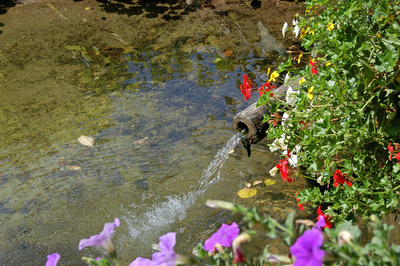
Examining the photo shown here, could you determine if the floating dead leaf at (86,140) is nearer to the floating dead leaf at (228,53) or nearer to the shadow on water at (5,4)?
the floating dead leaf at (228,53)

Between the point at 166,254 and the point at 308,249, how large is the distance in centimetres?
27

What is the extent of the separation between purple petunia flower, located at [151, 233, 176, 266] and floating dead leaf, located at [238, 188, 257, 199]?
90.1 inches

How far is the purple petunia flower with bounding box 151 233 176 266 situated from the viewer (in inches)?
28.4

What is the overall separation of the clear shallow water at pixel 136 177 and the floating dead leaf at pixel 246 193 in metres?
0.06

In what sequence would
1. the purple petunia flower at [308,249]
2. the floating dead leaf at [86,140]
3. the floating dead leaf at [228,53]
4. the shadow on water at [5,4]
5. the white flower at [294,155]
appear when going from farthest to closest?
the shadow on water at [5,4] → the floating dead leaf at [228,53] → the floating dead leaf at [86,140] → the white flower at [294,155] → the purple petunia flower at [308,249]

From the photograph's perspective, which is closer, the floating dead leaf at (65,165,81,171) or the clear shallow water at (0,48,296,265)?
the clear shallow water at (0,48,296,265)

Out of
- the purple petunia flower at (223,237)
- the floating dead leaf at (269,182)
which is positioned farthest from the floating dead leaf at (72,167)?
the purple petunia flower at (223,237)

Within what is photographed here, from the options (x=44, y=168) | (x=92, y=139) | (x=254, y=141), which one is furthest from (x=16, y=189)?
(x=254, y=141)

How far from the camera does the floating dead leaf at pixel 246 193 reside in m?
2.98

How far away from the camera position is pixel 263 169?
3.26m

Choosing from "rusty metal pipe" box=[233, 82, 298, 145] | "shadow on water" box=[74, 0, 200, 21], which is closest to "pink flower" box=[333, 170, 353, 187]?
"rusty metal pipe" box=[233, 82, 298, 145]

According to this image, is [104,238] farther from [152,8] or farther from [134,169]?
[152,8]

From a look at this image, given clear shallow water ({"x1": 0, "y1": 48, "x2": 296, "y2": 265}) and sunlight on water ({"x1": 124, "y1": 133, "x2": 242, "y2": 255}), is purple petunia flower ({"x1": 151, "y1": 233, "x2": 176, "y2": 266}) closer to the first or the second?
clear shallow water ({"x1": 0, "y1": 48, "x2": 296, "y2": 265})

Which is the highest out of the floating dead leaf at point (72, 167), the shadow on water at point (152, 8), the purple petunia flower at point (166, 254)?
the purple petunia flower at point (166, 254)
